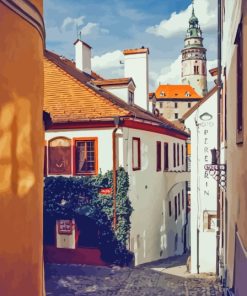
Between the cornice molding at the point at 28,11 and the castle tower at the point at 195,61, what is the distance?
110323 millimetres

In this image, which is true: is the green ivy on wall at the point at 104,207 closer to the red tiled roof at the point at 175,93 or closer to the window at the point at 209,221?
the window at the point at 209,221

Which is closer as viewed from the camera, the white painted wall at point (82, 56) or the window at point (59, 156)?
the window at point (59, 156)

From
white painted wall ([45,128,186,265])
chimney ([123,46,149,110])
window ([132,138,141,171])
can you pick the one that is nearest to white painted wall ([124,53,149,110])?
chimney ([123,46,149,110])

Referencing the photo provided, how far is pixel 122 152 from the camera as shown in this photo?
1631cm

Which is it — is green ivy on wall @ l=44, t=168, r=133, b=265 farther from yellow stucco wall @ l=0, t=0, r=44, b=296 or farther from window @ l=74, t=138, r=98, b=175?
yellow stucco wall @ l=0, t=0, r=44, b=296

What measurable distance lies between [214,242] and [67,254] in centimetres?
578

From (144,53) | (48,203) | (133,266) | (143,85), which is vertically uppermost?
(144,53)

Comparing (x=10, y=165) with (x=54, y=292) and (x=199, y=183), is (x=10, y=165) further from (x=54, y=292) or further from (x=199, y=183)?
(x=199, y=183)

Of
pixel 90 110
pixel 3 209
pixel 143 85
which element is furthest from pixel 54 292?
pixel 143 85

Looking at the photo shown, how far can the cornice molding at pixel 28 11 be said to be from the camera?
5.49 m

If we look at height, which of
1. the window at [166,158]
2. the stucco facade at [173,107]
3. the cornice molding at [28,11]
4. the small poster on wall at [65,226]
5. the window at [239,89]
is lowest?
the small poster on wall at [65,226]

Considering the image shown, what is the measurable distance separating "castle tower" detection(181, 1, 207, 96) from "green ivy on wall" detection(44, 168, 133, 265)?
101 m

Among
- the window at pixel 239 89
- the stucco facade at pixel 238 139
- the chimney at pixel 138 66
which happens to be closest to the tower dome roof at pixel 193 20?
the chimney at pixel 138 66

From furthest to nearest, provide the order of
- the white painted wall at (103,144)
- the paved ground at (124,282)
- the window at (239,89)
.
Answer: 1. the white painted wall at (103,144)
2. the paved ground at (124,282)
3. the window at (239,89)
